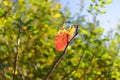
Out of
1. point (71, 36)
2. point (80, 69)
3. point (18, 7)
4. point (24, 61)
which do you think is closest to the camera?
point (71, 36)

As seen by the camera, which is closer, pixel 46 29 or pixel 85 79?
pixel 85 79

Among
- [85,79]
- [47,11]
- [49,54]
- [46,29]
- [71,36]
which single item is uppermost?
[71,36]

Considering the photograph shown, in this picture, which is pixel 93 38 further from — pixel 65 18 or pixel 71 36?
pixel 71 36

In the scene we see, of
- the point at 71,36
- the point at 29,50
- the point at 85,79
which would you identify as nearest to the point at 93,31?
the point at 85,79

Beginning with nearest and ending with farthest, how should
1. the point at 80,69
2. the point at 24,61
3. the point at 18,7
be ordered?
the point at 80,69 < the point at 18,7 < the point at 24,61

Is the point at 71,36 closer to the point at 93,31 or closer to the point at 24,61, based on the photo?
the point at 93,31

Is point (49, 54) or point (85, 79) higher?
point (49, 54)
